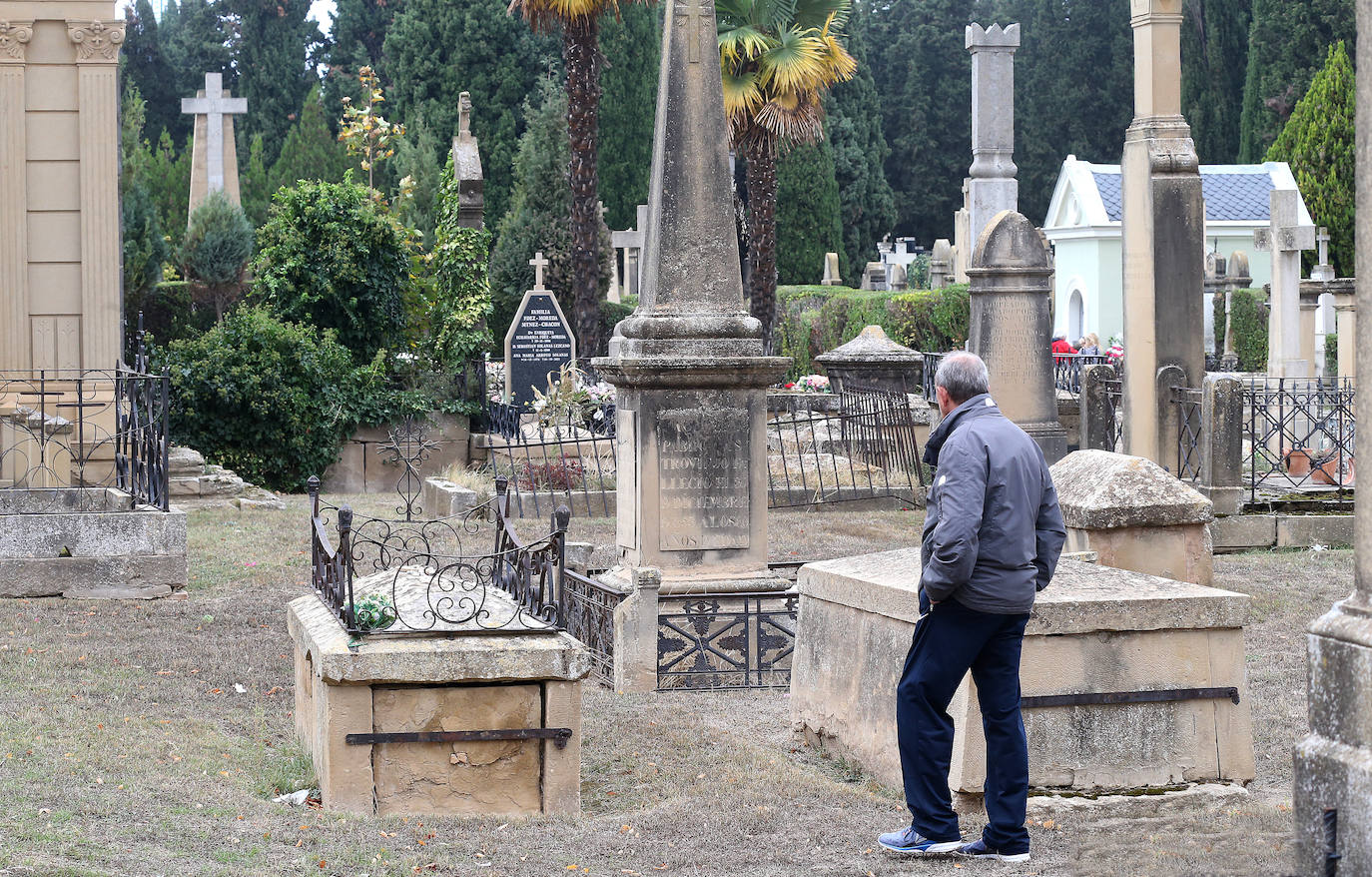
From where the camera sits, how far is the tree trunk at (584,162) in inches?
889

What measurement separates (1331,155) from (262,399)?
25867 mm

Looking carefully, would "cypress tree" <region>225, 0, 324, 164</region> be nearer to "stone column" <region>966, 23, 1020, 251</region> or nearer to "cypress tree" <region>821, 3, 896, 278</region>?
"cypress tree" <region>821, 3, 896, 278</region>

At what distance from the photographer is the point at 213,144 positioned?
3031cm

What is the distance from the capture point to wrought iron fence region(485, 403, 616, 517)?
15.0 m

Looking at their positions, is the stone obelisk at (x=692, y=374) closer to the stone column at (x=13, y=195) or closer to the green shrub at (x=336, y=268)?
the stone column at (x=13, y=195)

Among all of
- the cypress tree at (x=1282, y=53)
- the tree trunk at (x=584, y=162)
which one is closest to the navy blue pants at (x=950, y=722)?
the tree trunk at (x=584, y=162)

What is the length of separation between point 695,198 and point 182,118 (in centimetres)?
4477

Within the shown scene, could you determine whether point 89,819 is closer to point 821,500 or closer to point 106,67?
point 106,67

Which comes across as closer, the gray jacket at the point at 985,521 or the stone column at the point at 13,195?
the gray jacket at the point at 985,521

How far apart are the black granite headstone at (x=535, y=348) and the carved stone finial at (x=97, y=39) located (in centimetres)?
822

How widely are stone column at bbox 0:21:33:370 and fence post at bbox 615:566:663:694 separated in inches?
289

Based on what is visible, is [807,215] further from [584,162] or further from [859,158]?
[584,162]

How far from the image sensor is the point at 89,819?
5051mm

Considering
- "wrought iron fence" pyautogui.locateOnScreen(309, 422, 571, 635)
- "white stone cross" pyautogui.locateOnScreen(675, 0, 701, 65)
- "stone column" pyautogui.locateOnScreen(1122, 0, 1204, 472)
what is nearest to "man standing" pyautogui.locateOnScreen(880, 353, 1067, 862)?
"wrought iron fence" pyautogui.locateOnScreen(309, 422, 571, 635)
